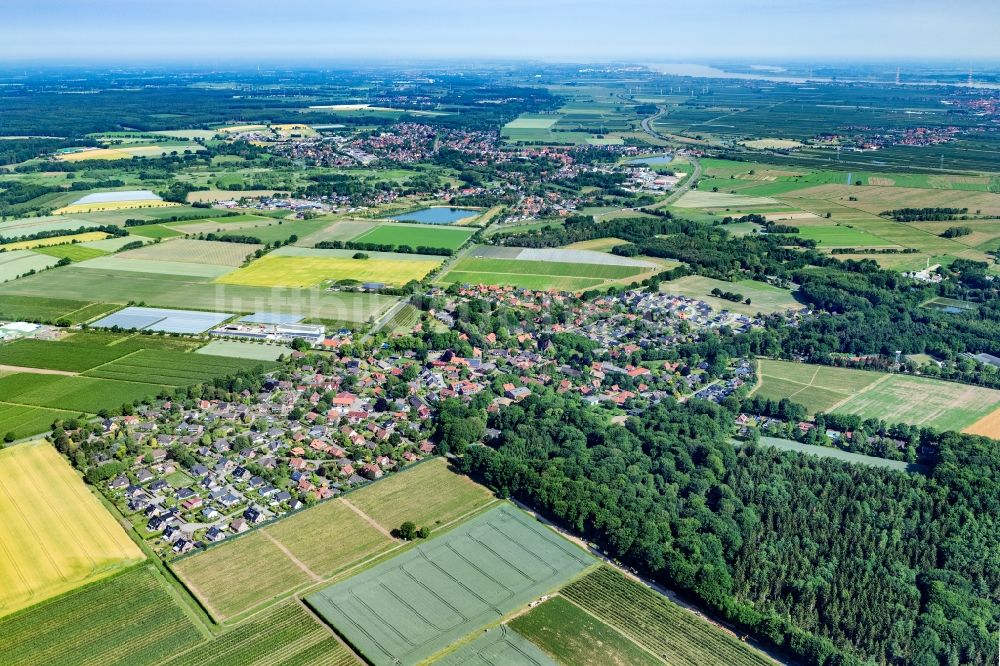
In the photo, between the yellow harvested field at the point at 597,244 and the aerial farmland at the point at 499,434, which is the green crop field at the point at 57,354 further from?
the yellow harvested field at the point at 597,244

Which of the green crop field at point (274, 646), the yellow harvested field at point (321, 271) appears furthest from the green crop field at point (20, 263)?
the green crop field at point (274, 646)

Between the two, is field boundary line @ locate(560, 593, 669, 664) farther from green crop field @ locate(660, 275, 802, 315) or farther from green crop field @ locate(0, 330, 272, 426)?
green crop field @ locate(660, 275, 802, 315)

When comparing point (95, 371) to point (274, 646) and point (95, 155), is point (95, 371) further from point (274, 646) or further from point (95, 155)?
point (95, 155)

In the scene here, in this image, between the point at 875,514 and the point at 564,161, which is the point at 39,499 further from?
the point at 564,161

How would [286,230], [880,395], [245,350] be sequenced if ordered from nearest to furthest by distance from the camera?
[880,395], [245,350], [286,230]

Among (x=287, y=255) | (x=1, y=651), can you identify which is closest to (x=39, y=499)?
(x=1, y=651)

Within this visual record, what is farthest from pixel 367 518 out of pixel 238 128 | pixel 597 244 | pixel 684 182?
pixel 238 128
